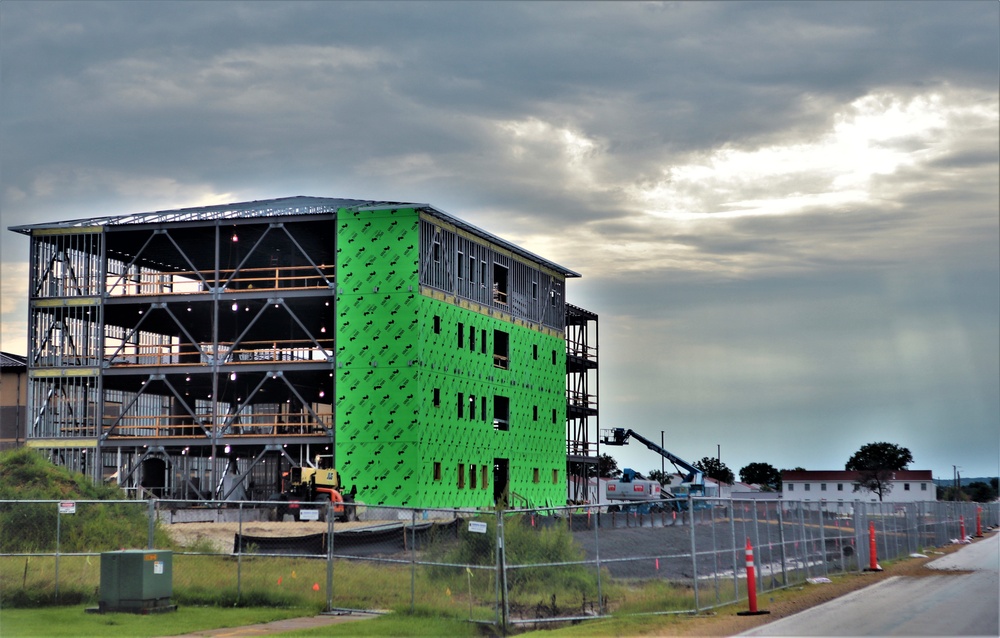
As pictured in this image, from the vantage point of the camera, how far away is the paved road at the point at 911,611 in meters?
18.8

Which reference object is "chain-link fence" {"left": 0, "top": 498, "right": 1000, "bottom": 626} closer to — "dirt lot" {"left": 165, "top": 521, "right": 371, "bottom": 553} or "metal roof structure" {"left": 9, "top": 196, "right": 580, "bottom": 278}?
"dirt lot" {"left": 165, "top": 521, "right": 371, "bottom": 553}

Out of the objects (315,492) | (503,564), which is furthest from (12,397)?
(503,564)

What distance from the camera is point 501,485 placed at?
61.8m

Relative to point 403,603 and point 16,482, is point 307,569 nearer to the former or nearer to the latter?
point 403,603

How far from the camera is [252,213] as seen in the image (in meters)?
55.2

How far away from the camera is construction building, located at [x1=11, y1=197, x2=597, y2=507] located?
52281 mm

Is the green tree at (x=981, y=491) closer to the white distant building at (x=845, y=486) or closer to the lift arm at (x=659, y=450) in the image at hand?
the white distant building at (x=845, y=486)

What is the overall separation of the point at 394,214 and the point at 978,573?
100 feet

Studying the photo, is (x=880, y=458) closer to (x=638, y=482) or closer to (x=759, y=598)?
(x=638, y=482)

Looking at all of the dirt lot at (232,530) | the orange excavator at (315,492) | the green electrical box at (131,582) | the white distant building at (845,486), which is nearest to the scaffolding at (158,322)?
the orange excavator at (315,492)

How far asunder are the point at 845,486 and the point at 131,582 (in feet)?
474

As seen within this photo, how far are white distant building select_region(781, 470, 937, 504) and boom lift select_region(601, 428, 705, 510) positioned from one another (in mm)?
73440

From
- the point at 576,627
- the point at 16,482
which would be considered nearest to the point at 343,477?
the point at 16,482

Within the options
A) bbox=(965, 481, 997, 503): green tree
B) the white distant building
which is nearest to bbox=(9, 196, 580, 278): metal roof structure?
the white distant building
